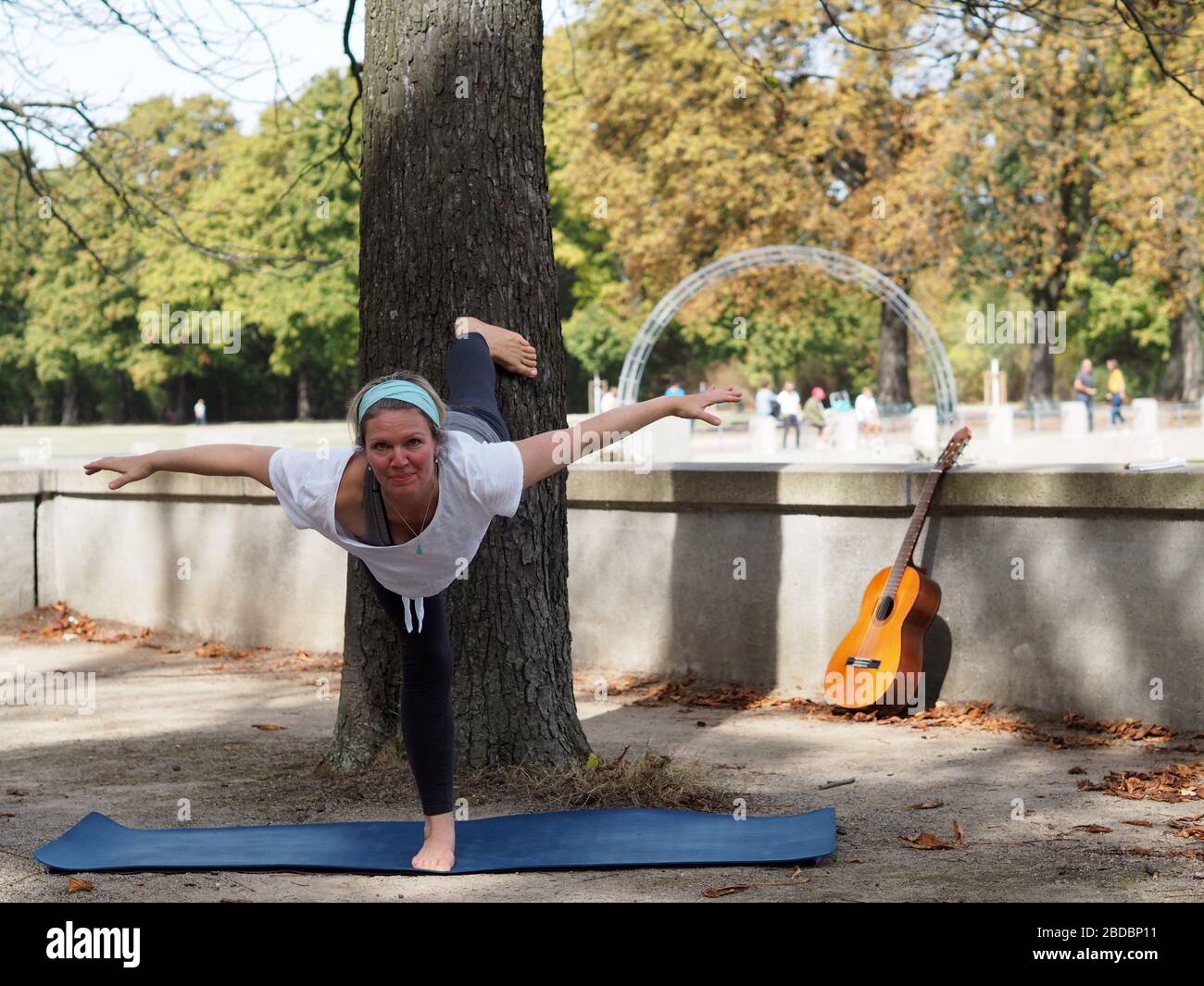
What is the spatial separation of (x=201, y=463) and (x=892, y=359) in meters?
36.8

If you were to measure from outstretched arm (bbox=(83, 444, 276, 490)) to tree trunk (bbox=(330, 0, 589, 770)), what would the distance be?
1.52 metres

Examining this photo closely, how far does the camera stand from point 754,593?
9.01m

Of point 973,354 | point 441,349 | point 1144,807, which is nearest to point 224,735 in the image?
point 441,349

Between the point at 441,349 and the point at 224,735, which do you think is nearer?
the point at 441,349

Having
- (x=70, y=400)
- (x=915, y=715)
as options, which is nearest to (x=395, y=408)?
(x=915, y=715)

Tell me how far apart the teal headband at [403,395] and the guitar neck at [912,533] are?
13.2ft

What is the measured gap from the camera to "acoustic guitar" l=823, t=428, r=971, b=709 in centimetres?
804

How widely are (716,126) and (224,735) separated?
3175 cm

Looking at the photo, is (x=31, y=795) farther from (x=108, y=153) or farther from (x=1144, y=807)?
(x=108, y=153)

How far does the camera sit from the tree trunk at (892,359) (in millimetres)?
39875

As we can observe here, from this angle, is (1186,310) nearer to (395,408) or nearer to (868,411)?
(868,411)

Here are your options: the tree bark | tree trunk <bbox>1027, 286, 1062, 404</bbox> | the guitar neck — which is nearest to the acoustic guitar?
the guitar neck
